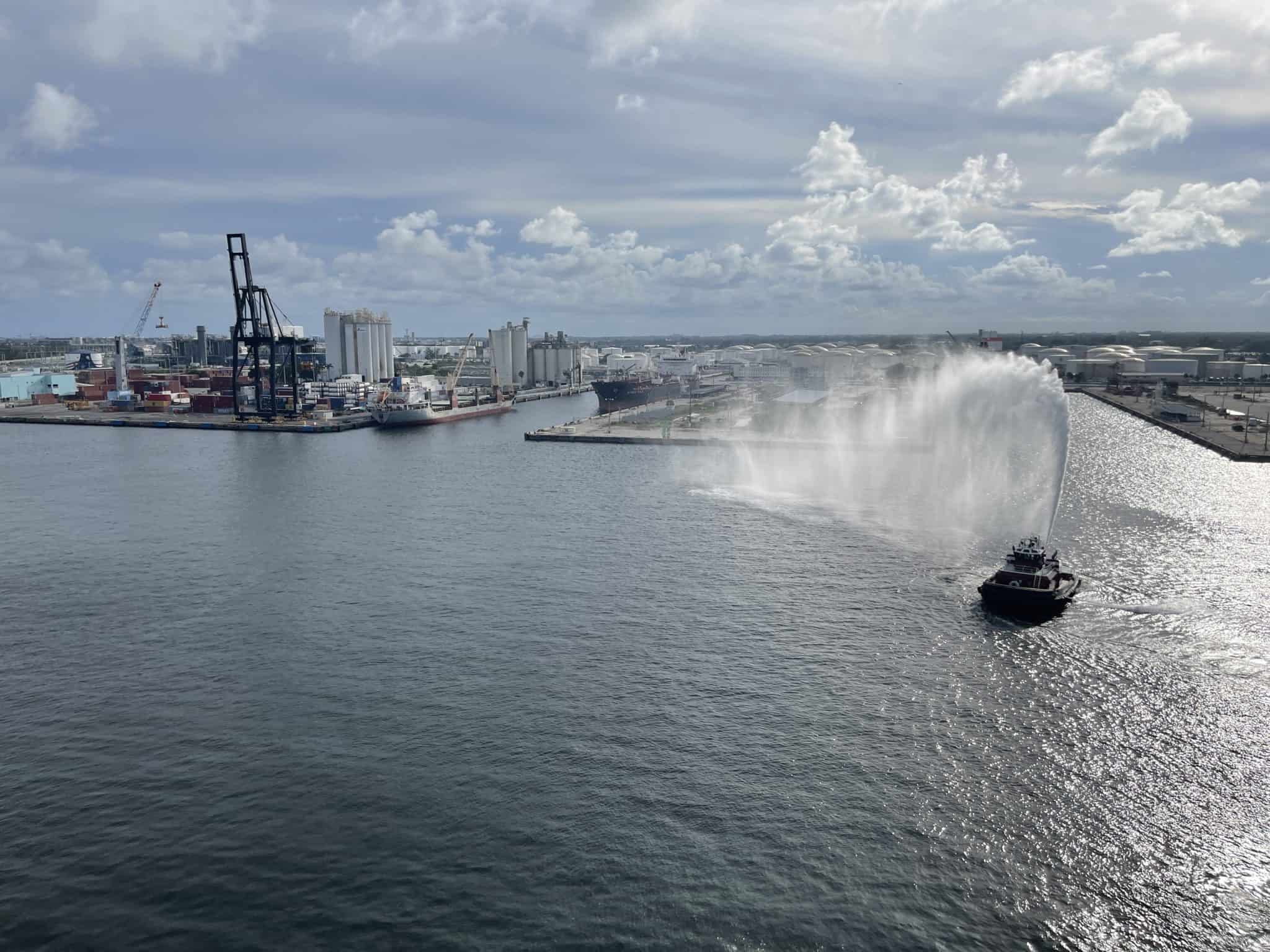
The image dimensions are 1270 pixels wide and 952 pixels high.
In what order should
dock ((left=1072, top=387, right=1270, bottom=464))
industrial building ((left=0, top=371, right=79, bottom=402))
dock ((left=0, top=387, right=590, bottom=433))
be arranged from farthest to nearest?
1. industrial building ((left=0, top=371, right=79, bottom=402))
2. dock ((left=0, top=387, right=590, bottom=433))
3. dock ((left=1072, top=387, right=1270, bottom=464))

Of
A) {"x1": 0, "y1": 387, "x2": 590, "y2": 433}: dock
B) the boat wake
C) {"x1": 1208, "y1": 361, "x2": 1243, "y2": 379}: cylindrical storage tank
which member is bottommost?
the boat wake

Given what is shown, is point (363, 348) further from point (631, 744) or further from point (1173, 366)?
point (631, 744)

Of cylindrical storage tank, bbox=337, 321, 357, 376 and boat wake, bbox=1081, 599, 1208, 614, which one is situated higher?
cylindrical storage tank, bbox=337, 321, 357, 376

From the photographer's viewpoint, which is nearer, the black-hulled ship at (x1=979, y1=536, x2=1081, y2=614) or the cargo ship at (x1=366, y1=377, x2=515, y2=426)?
the black-hulled ship at (x1=979, y1=536, x2=1081, y2=614)

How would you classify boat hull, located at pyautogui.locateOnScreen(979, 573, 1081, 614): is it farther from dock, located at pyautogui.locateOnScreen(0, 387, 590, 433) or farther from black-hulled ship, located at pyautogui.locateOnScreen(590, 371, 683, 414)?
black-hulled ship, located at pyautogui.locateOnScreen(590, 371, 683, 414)

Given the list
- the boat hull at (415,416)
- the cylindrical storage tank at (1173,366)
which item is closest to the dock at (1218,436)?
the cylindrical storage tank at (1173,366)

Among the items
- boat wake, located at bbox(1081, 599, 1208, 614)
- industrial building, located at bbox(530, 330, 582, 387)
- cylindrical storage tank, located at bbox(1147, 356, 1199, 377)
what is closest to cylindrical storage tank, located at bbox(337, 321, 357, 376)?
industrial building, located at bbox(530, 330, 582, 387)

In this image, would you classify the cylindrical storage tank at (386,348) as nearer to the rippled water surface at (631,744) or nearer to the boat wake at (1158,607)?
the rippled water surface at (631,744)

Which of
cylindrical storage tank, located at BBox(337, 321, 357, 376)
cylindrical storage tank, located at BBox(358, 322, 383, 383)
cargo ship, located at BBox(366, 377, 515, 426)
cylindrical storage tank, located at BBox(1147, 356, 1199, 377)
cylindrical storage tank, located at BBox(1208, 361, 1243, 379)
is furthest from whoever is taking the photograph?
cylindrical storage tank, located at BBox(358, 322, 383, 383)
